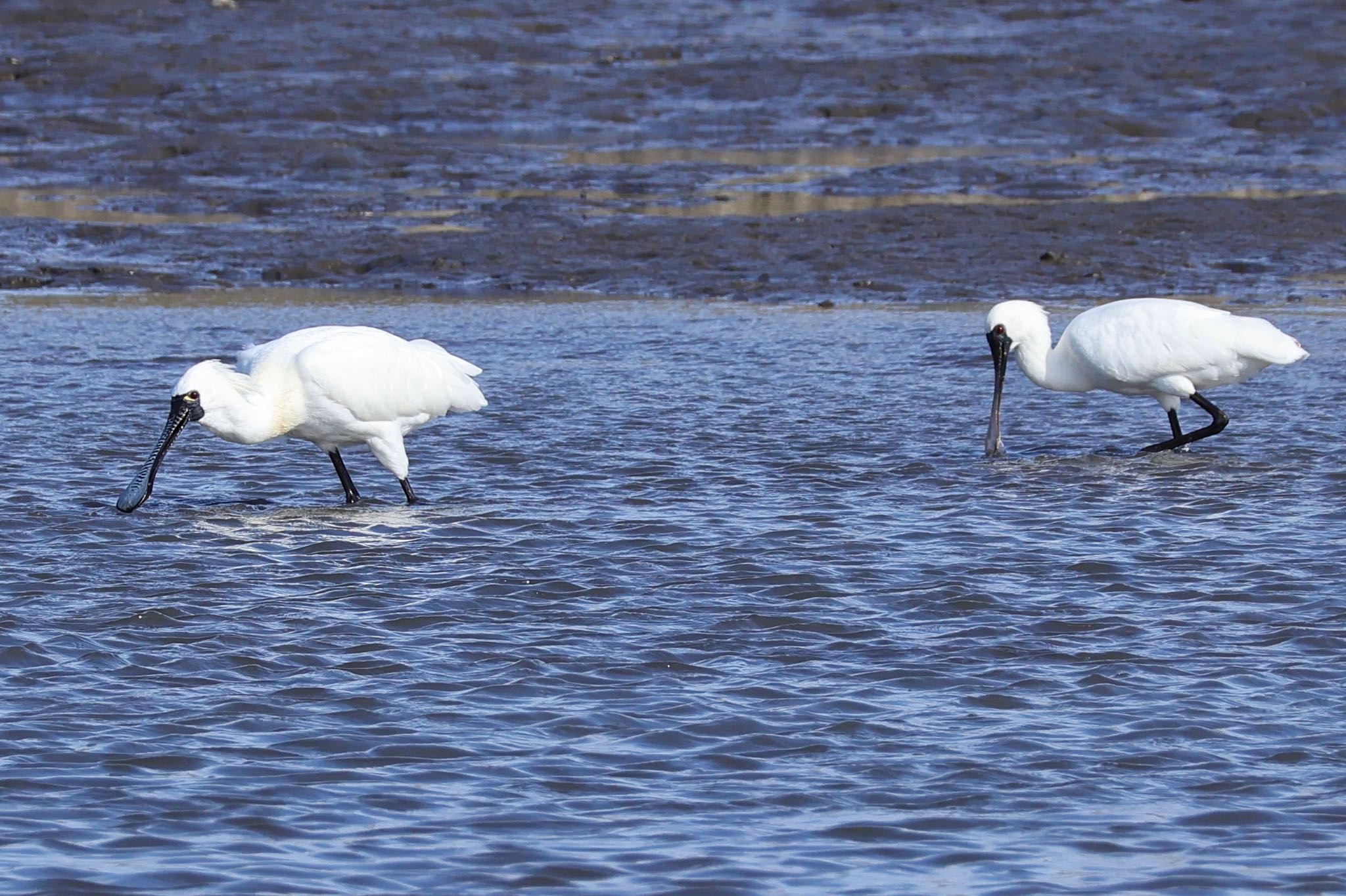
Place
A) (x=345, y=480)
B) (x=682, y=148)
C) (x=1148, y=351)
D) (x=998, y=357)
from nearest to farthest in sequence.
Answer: (x=345, y=480) < (x=1148, y=351) < (x=998, y=357) < (x=682, y=148)

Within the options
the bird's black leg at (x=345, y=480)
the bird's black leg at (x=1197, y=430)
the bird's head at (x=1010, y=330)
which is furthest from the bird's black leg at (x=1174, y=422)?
the bird's black leg at (x=345, y=480)

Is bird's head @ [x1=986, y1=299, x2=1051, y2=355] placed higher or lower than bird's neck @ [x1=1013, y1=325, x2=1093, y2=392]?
higher

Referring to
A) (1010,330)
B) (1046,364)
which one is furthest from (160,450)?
(1046,364)

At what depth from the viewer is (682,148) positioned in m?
21.7

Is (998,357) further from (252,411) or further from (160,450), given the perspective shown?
(160,450)

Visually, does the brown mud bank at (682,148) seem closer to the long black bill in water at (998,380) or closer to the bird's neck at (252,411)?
the long black bill in water at (998,380)

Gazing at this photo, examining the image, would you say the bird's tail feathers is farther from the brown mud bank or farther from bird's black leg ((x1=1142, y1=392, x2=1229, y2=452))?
the brown mud bank

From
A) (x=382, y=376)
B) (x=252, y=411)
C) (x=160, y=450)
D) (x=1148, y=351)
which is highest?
(x=1148, y=351)

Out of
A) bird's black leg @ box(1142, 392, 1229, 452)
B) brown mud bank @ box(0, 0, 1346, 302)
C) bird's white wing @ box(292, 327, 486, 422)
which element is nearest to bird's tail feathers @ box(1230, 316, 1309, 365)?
bird's black leg @ box(1142, 392, 1229, 452)

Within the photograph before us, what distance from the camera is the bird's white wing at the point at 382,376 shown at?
8875 mm

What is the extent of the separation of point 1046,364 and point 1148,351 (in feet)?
1.80

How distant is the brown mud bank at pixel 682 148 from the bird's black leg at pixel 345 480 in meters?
6.05

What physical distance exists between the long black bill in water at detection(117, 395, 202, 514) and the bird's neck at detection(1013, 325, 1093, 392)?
415cm

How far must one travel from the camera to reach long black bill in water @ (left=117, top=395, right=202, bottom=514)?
8508 millimetres
